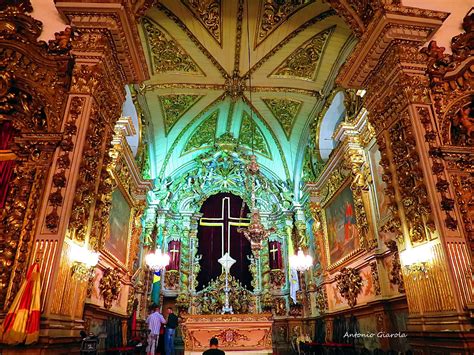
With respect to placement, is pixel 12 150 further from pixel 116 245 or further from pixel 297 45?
pixel 297 45

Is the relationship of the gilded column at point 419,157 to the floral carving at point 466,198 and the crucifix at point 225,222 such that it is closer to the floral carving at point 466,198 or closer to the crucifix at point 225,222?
the floral carving at point 466,198

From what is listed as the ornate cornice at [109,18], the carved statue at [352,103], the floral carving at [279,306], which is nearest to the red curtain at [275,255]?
the floral carving at [279,306]

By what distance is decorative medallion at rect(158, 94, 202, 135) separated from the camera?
1168cm

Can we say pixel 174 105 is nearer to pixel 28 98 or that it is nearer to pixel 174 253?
pixel 174 253

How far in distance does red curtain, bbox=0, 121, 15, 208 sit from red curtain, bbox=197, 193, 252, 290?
355 inches

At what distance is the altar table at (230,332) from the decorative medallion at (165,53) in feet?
22.6

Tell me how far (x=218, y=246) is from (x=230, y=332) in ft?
20.0

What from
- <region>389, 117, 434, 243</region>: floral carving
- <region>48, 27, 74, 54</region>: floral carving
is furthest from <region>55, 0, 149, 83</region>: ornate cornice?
<region>389, 117, 434, 243</region>: floral carving

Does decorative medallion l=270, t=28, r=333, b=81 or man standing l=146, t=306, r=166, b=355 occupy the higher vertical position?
decorative medallion l=270, t=28, r=333, b=81

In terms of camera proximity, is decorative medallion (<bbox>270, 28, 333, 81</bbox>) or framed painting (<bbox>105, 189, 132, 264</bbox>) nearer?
framed painting (<bbox>105, 189, 132, 264</bbox>)

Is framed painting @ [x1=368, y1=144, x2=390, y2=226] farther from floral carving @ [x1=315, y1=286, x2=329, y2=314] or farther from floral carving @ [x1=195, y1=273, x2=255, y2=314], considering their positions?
floral carving @ [x1=195, y1=273, x2=255, y2=314]

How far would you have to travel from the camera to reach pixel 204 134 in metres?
13.6

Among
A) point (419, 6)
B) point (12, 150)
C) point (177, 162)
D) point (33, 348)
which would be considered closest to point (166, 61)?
point (177, 162)

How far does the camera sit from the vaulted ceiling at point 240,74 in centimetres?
921
